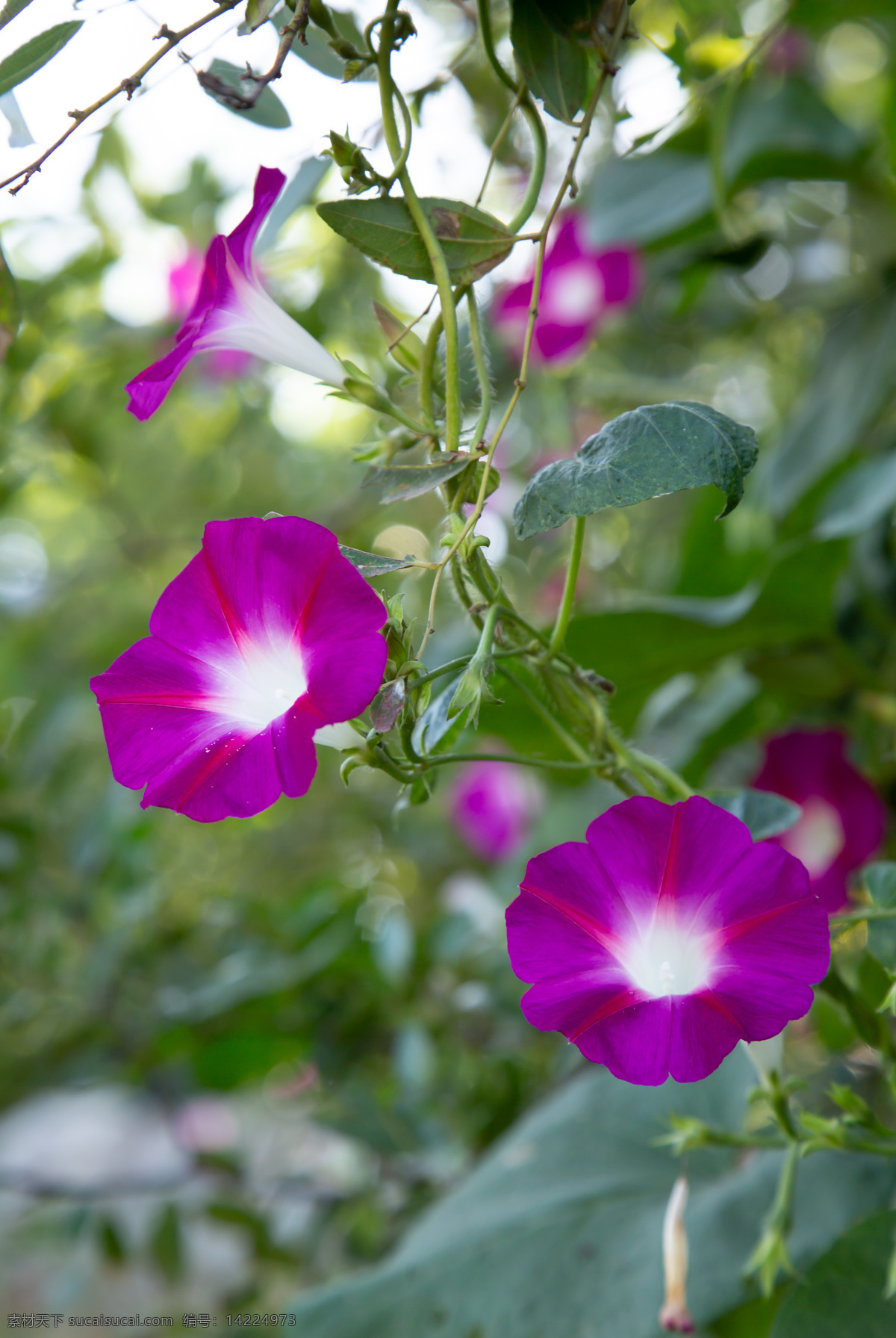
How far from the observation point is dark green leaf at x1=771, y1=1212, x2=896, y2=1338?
1.24ft

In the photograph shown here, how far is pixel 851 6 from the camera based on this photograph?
83cm

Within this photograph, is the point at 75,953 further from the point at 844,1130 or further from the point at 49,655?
the point at 844,1130

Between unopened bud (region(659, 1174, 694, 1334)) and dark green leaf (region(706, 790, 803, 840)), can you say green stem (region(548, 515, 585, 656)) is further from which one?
unopened bud (region(659, 1174, 694, 1334))

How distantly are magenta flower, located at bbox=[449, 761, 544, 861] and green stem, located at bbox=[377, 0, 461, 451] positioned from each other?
3.69ft

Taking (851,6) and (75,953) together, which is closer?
(851,6)

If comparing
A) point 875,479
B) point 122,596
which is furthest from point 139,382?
point 122,596

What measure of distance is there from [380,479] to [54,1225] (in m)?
1.17

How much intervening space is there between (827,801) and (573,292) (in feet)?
1.98

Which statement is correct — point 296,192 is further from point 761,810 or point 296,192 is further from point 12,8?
point 761,810

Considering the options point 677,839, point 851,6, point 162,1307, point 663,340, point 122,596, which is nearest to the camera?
point 677,839

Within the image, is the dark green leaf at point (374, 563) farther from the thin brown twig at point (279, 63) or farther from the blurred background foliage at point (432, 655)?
the blurred background foliage at point (432, 655)

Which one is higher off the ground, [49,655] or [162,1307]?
[49,655]

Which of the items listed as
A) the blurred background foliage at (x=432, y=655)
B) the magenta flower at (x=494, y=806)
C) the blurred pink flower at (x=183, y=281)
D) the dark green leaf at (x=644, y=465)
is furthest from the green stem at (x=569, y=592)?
the magenta flower at (x=494, y=806)

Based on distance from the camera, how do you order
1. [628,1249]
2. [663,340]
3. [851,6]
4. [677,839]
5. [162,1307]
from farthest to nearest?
[162,1307], [663,340], [851,6], [628,1249], [677,839]
